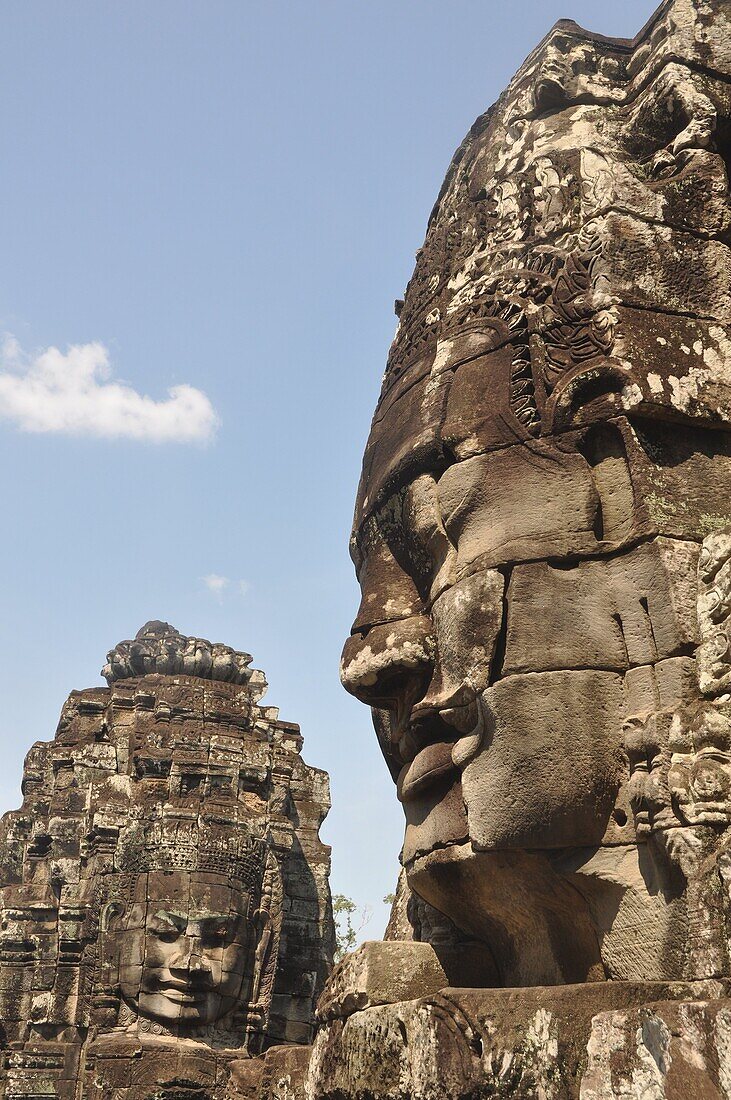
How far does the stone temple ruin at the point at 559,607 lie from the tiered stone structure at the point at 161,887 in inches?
325

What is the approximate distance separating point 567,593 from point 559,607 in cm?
5

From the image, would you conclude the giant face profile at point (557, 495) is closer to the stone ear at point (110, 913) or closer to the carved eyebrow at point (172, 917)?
the carved eyebrow at point (172, 917)

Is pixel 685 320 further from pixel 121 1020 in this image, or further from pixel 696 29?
pixel 121 1020

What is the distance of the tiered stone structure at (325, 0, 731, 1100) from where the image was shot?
3.03 metres

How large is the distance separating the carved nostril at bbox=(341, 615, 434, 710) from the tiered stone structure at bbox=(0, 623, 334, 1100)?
9.12m

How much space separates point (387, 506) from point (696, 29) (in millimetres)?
2006

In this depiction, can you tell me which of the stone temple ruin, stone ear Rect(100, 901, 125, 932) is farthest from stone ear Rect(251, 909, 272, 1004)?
the stone temple ruin

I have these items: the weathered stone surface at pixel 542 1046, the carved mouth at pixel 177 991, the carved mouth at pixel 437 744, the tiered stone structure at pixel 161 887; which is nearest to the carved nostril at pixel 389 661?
the carved mouth at pixel 437 744

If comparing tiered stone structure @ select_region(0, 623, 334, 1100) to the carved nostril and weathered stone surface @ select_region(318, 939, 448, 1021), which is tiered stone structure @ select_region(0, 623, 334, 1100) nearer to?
weathered stone surface @ select_region(318, 939, 448, 1021)

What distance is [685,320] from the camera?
3.82 metres

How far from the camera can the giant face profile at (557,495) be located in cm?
333

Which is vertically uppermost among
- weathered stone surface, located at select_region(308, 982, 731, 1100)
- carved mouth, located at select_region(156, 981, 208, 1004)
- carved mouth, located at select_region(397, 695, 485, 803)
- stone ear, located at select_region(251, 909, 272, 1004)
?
stone ear, located at select_region(251, 909, 272, 1004)

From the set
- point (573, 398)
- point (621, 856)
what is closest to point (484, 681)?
point (621, 856)

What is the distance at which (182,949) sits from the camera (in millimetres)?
12500
